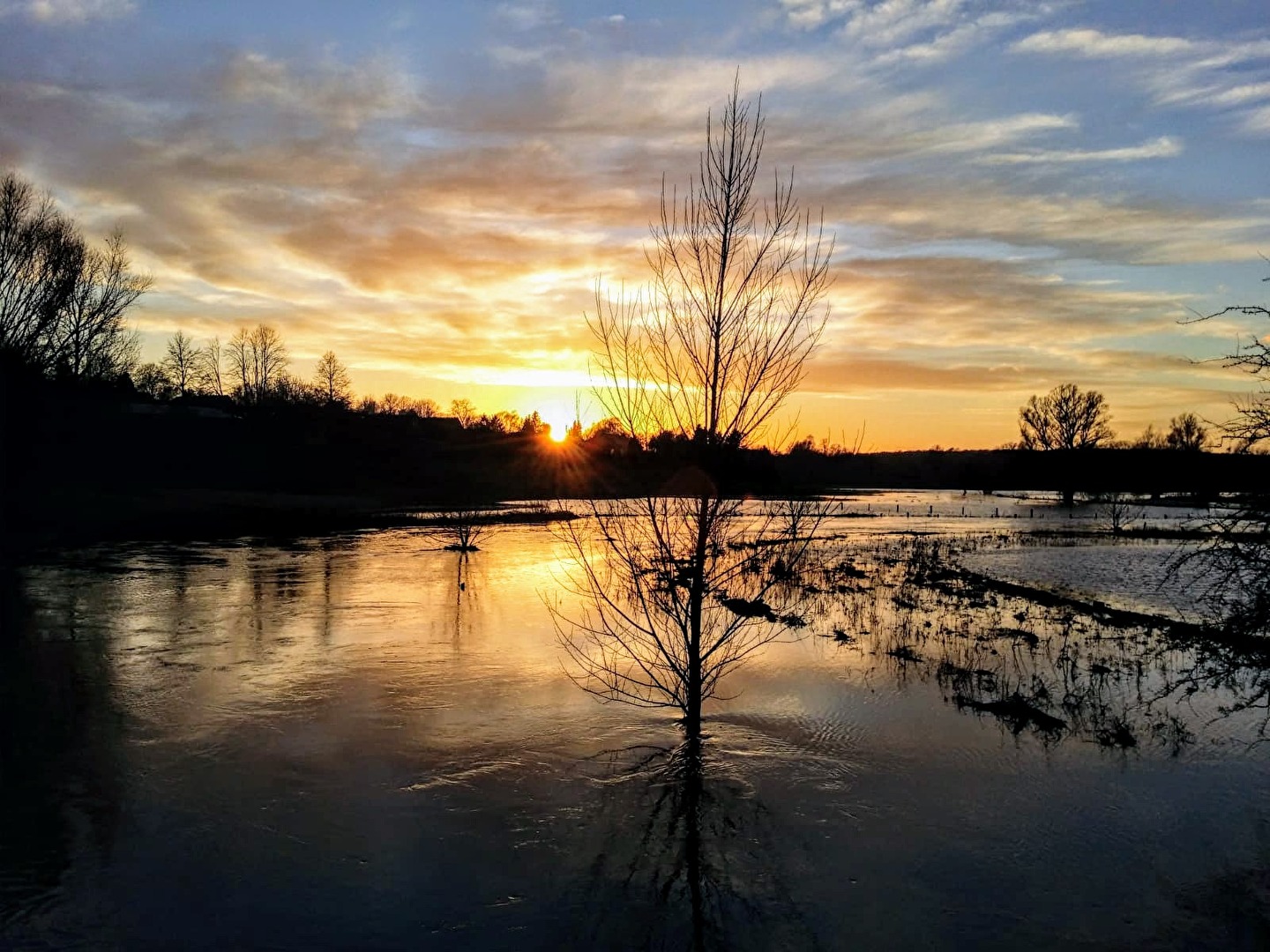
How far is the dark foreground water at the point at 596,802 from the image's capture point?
628 cm

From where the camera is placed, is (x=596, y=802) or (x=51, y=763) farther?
(x=51, y=763)

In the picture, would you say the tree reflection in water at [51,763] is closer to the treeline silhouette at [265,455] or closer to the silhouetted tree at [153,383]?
the treeline silhouette at [265,455]

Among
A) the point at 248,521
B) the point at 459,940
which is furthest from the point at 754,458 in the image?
the point at 248,521

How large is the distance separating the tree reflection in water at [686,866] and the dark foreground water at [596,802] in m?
0.03

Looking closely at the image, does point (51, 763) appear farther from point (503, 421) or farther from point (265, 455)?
point (503, 421)

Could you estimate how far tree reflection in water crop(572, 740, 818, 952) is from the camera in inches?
241

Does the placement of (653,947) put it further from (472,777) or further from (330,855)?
(472,777)

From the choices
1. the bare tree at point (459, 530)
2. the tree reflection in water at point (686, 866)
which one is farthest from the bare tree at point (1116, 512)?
the tree reflection in water at point (686, 866)

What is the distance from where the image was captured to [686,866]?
23.5ft

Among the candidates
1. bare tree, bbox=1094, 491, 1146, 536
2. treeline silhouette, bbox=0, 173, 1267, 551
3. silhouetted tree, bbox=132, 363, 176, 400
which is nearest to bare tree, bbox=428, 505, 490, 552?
treeline silhouette, bbox=0, 173, 1267, 551

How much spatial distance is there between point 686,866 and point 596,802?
152 centimetres

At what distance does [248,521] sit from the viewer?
153 ft

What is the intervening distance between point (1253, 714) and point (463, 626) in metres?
13.8

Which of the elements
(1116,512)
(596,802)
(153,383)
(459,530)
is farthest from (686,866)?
(153,383)
